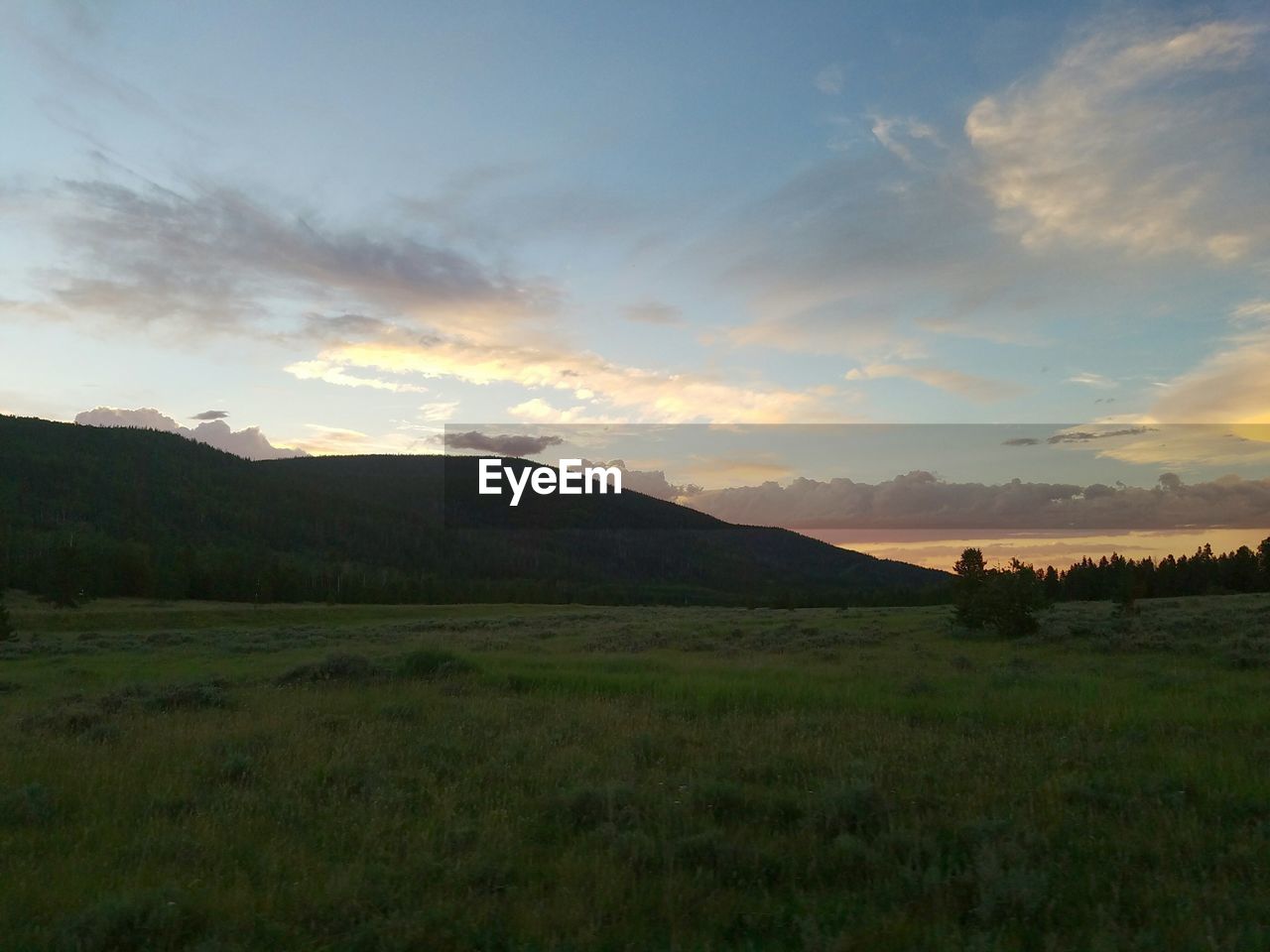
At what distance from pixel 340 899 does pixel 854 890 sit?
12.1 feet

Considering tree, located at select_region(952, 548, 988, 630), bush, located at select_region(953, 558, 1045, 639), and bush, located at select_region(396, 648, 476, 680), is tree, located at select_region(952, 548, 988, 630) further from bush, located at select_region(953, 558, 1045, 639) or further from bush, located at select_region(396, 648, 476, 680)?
bush, located at select_region(396, 648, 476, 680)

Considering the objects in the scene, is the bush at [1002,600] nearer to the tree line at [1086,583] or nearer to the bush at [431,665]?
the tree line at [1086,583]

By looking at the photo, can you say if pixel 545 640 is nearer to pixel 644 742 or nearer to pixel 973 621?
→ pixel 973 621

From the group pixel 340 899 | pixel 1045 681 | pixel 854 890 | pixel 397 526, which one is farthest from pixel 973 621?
pixel 397 526

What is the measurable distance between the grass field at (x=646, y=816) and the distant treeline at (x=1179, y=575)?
5923 cm

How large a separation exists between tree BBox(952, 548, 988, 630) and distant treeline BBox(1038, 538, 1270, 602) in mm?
35839

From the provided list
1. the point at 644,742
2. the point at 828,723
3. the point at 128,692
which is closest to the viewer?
the point at 644,742

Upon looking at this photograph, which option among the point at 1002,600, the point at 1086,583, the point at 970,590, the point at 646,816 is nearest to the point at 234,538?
the point at 1086,583

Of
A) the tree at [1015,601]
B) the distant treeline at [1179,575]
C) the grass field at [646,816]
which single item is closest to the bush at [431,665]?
the grass field at [646,816]

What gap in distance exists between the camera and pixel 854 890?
5.87m

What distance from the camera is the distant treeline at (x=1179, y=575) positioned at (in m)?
67.1

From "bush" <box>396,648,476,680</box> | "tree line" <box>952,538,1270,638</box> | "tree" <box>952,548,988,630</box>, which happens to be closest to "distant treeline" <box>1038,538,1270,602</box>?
"tree line" <box>952,538,1270,638</box>

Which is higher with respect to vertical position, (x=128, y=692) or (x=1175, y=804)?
(x=1175, y=804)

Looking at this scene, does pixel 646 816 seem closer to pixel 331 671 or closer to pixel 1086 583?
pixel 331 671
